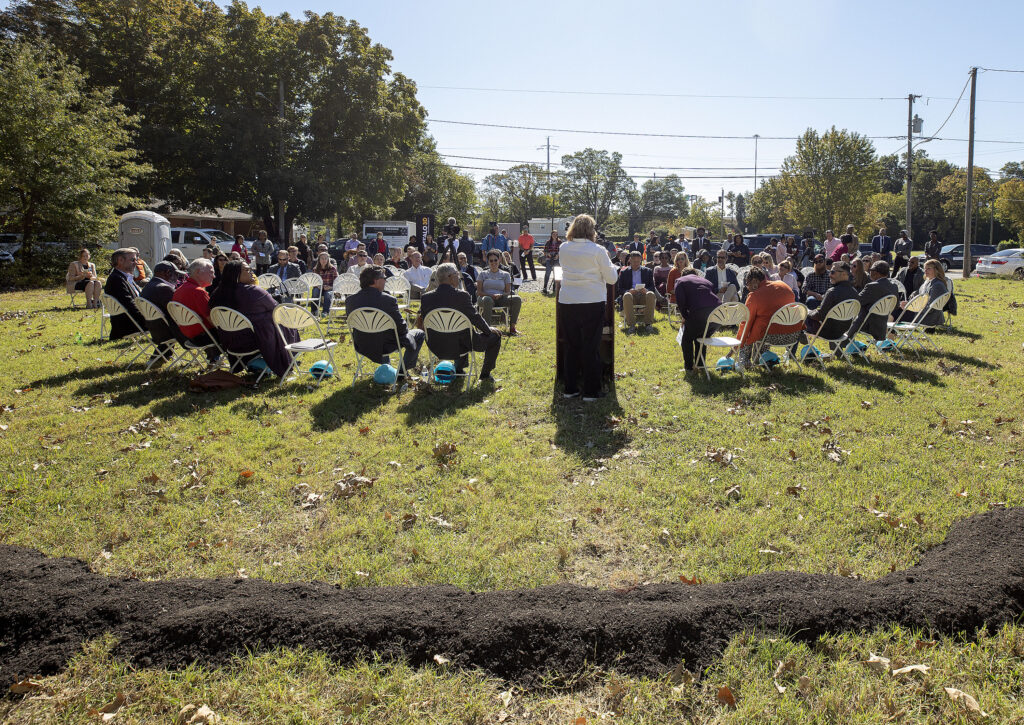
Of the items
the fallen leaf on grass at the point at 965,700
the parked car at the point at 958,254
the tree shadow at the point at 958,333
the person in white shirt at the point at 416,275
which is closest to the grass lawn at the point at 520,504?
the fallen leaf on grass at the point at 965,700

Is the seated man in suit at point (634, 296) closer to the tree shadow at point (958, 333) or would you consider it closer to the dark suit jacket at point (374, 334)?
the tree shadow at point (958, 333)

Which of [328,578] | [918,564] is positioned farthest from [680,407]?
[328,578]

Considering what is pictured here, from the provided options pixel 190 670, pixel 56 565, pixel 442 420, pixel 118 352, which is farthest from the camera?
pixel 118 352

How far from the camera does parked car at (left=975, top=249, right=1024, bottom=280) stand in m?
27.7

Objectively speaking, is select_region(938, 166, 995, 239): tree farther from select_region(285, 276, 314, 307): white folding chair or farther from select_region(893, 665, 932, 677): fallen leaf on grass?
select_region(893, 665, 932, 677): fallen leaf on grass

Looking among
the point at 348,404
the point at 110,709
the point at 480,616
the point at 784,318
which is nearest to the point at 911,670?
the point at 480,616

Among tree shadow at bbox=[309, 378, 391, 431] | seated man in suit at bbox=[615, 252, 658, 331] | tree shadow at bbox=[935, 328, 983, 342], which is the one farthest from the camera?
seated man in suit at bbox=[615, 252, 658, 331]

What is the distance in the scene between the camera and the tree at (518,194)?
328ft

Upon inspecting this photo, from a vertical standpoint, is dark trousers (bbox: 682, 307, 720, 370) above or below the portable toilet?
below

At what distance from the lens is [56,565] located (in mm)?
3623

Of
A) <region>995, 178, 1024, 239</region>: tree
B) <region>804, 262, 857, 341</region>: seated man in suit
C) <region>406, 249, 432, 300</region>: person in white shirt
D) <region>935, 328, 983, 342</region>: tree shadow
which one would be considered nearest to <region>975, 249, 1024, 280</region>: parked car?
<region>935, 328, 983, 342</region>: tree shadow

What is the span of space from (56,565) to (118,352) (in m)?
7.10

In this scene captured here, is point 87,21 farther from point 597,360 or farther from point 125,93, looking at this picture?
point 597,360

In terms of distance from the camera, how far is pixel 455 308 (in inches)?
306
